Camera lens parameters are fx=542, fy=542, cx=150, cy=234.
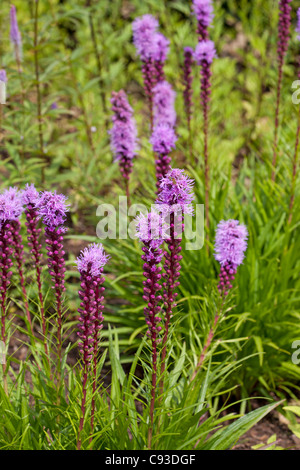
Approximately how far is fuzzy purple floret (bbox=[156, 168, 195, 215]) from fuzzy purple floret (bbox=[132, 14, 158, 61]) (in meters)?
1.75

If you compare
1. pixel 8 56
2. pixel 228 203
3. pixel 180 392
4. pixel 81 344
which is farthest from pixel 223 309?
pixel 8 56

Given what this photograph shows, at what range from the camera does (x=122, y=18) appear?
7.84 m

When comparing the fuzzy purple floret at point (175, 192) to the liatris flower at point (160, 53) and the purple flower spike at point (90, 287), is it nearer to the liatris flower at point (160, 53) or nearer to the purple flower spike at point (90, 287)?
the purple flower spike at point (90, 287)

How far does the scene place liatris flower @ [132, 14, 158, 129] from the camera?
3246 millimetres

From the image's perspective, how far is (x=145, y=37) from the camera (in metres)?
3.31

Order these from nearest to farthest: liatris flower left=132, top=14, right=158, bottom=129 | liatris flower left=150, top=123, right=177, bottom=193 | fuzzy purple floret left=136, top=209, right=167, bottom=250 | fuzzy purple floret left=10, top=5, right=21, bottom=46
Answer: fuzzy purple floret left=136, top=209, right=167, bottom=250 → liatris flower left=150, top=123, right=177, bottom=193 → liatris flower left=132, top=14, right=158, bottom=129 → fuzzy purple floret left=10, top=5, right=21, bottom=46

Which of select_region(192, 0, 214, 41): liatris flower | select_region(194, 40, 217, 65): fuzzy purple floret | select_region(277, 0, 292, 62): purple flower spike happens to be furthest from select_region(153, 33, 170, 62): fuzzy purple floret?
select_region(277, 0, 292, 62): purple flower spike

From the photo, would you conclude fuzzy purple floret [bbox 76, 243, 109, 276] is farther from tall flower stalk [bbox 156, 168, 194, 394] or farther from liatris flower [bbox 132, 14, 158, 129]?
liatris flower [bbox 132, 14, 158, 129]

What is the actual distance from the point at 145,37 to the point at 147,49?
0.34 ft

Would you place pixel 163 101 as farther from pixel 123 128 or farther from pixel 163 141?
pixel 163 141

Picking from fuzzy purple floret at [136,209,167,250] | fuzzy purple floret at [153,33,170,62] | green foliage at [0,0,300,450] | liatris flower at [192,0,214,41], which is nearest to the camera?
fuzzy purple floret at [136,209,167,250]

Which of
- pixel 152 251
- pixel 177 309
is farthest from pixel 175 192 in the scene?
pixel 177 309
